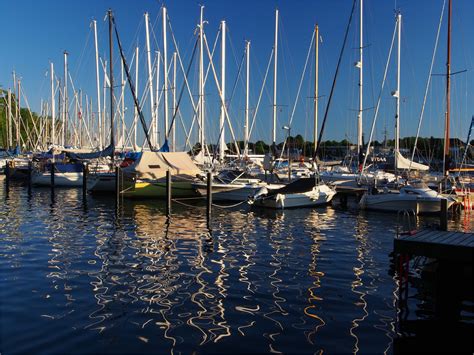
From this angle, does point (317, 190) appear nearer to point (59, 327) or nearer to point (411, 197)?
point (411, 197)

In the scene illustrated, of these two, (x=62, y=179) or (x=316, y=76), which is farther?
(x=62, y=179)

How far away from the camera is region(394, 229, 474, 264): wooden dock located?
31.3ft

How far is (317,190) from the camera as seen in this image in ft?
105

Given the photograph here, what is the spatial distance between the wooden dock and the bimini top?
1010 inches

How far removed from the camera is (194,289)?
1134 cm

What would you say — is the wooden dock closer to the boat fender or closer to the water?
the water

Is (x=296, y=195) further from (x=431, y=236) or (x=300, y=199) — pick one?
(x=431, y=236)

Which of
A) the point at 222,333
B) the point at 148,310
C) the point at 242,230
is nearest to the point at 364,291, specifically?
the point at 222,333

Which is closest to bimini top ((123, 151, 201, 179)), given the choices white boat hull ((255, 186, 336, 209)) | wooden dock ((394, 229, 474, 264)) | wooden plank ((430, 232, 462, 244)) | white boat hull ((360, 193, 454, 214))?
white boat hull ((255, 186, 336, 209))

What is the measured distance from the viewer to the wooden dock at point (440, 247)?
9.53 m

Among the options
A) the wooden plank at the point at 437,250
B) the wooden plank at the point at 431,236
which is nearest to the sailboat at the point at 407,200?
the wooden plank at the point at 431,236

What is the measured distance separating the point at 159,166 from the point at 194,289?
24.3 meters

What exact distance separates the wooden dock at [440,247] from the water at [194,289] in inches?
50.8

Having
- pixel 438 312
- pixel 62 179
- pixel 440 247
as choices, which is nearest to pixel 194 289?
pixel 438 312
